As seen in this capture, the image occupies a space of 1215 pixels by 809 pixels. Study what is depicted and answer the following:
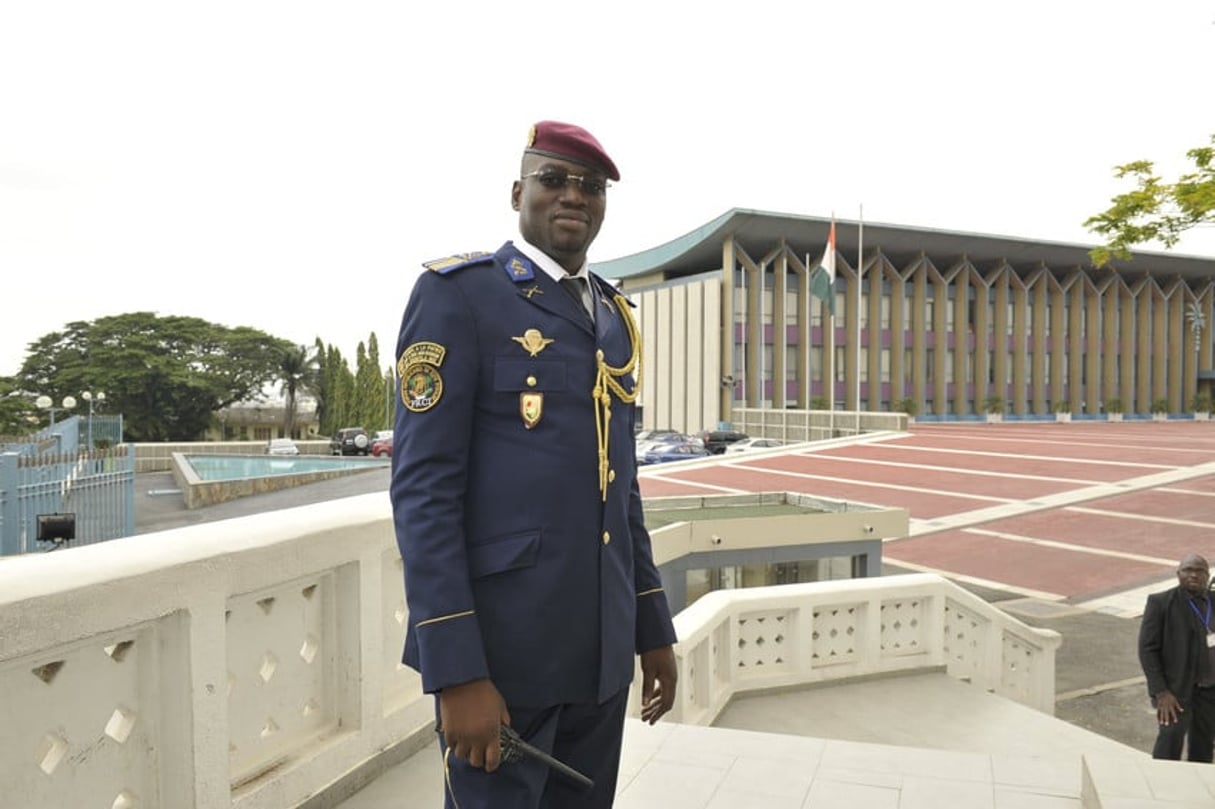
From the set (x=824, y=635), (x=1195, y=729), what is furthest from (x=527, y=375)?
(x=1195, y=729)

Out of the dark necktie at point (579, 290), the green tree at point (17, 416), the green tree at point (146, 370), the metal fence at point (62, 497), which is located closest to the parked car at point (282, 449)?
the green tree at point (17, 416)

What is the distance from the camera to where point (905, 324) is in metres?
53.3

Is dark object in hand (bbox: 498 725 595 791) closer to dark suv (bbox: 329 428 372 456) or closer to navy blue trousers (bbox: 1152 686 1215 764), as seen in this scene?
navy blue trousers (bbox: 1152 686 1215 764)

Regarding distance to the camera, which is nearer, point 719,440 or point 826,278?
point 719,440

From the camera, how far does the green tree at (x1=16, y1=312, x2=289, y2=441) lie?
2122 inches

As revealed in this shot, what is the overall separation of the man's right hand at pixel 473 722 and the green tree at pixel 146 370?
59370 millimetres

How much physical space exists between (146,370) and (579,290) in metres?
60.0

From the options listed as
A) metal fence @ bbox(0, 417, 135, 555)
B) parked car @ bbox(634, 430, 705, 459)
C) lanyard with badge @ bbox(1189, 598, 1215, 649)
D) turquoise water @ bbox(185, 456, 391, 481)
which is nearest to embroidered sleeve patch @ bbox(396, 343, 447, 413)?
lanyard with badge @ bbox(1189, 598, 1215, 649)

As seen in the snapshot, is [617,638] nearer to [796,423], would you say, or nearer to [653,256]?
[796,423]

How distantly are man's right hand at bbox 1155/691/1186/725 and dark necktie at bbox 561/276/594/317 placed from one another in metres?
5.80

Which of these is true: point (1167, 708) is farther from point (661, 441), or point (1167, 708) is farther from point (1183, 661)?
point (661, 441)

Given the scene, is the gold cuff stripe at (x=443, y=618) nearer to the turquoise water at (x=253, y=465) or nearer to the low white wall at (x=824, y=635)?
the low white wall at (x=824, y=635)

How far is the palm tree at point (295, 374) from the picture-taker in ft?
207

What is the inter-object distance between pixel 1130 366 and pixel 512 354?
231ft
